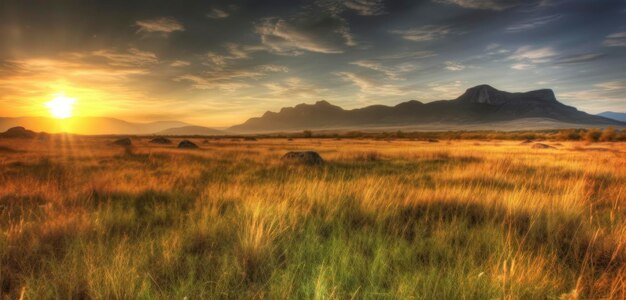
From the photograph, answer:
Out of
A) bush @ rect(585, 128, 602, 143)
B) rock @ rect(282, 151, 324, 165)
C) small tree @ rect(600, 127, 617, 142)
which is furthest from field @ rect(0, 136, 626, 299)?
small tree @ rect(600, 127, 617, 142)

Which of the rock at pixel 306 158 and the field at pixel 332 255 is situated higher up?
the field at pixel 332 255

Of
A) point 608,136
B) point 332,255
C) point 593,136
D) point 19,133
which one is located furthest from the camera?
point 19,133

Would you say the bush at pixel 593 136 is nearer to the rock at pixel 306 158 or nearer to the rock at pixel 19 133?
the rock at pixel 306 158

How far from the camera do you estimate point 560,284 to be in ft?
8.06

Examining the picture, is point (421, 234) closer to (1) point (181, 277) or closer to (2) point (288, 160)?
(1) point (181, 277)

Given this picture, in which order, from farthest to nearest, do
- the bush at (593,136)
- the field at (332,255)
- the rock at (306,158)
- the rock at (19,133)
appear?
the rock at (19,133) < the bush at (593,136) < the rock at (306,158) < the field at (332,255)

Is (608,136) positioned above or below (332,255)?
below

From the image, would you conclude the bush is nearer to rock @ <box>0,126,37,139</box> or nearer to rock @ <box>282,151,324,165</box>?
rock @ <box>282,151,324,165</box>

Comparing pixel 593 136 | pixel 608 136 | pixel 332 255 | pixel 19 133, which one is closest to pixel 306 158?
pixel 332 255

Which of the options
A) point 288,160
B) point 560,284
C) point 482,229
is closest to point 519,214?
point 482,229

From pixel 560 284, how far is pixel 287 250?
239 cm

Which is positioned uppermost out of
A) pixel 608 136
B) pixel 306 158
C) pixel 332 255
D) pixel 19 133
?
pixel 19 133

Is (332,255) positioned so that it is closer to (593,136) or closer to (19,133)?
(593,136)

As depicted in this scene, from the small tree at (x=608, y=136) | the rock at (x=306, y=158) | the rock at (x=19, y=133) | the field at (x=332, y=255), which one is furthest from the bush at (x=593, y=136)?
the rock at (x=19, y=133)
